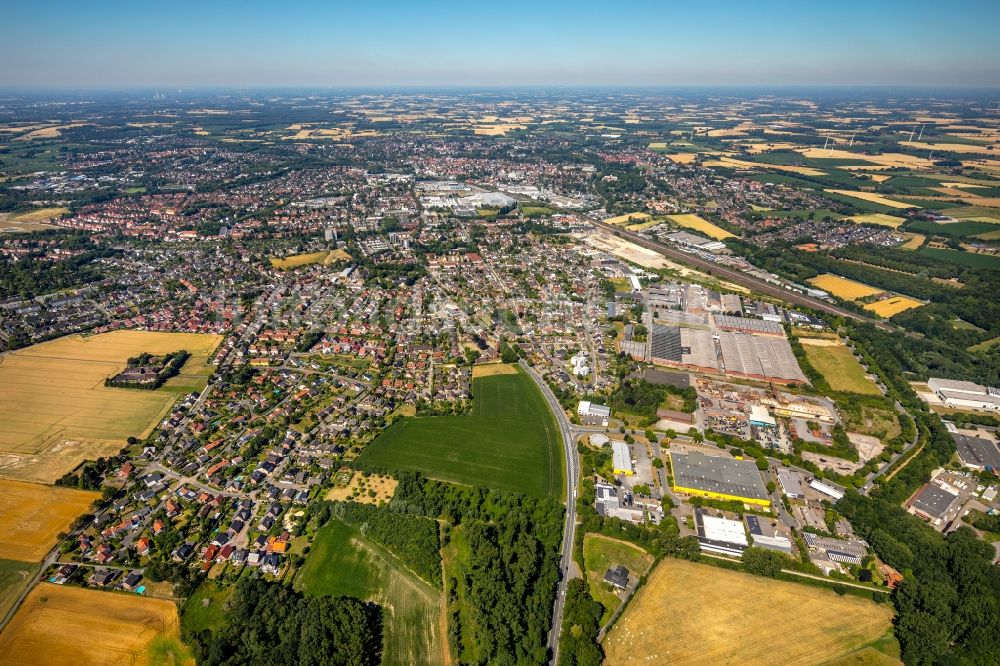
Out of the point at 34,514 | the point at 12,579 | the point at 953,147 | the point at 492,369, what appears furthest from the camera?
the point at 953,147

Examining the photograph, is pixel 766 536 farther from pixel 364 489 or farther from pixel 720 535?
pixel 364 489

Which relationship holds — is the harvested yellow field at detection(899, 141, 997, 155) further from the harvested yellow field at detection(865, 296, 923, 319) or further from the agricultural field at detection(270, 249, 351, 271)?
the agricultural field at detection(270, 249, 351, 271)

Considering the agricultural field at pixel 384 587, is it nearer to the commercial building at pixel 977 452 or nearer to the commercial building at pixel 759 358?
the commercial building at pixel 759 358

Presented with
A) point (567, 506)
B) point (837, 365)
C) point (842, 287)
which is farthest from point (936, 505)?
point (842, 287)

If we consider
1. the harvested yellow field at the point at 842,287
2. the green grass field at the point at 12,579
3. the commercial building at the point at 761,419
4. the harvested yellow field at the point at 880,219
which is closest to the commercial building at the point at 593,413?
the commercial building at the point at 761,419

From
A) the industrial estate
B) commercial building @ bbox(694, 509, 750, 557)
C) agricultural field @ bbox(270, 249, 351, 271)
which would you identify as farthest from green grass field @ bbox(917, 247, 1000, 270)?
agricultural field @ bbox(270, 249, 351, 271)

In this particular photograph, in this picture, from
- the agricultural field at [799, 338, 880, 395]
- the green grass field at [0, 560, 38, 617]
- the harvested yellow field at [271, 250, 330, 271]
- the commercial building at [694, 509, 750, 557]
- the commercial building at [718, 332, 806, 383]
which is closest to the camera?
the green grass field at [0, 560, 38, 617]
